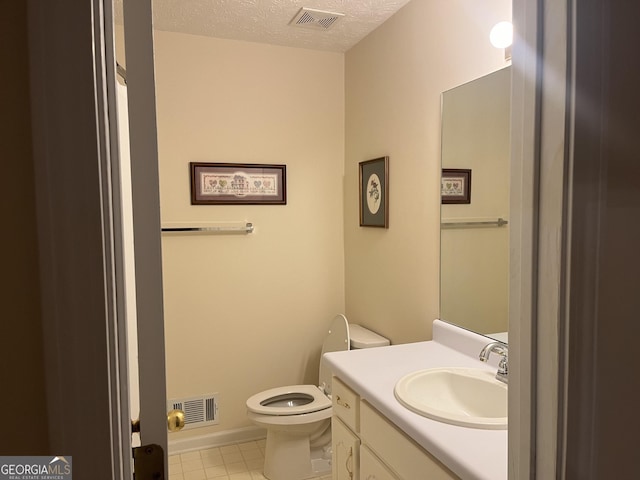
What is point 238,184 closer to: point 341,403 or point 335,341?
point 335,341

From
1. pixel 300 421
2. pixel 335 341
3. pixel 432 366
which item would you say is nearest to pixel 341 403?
pixel 432 366

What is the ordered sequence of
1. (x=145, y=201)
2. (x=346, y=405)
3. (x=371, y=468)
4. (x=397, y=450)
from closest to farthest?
(x=145, y=201) < (x=397, y=450) < (x=371, y=468) < (x=346, y=405)

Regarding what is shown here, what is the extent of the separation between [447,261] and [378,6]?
128cm

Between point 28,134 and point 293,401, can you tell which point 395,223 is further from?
point 28,134

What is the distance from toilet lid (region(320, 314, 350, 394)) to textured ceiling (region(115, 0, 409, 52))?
1.61 m

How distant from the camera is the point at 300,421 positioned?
7.75 ft

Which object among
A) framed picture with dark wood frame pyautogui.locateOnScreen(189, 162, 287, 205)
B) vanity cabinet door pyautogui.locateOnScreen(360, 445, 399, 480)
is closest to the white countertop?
vanity cabinet door pyautogui.locateOnScreen(360, 445, 399, 480)

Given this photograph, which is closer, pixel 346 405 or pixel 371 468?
pixel 371 468

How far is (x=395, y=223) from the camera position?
2461mm

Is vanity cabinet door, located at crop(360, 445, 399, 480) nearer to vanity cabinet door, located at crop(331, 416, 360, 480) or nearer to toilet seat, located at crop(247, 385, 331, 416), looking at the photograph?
vanity cabinet door, located at crop(331, 416, 360, 480)

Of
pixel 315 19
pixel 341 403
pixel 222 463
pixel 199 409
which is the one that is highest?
Answer: pixel 315 19

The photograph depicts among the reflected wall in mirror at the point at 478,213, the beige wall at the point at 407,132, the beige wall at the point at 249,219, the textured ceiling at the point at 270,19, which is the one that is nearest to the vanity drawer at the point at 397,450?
the reflected wall in mirror at the point at 478,213

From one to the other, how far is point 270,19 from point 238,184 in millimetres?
919

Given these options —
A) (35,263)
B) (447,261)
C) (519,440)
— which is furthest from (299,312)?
(35,263)
